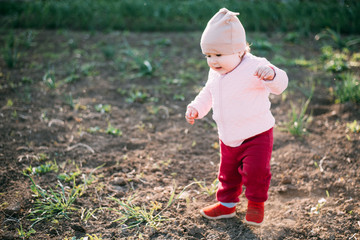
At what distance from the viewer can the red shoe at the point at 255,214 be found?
2039mm

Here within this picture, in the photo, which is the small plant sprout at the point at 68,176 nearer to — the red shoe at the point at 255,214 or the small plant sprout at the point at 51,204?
the small plant sprout at the point at 51,204

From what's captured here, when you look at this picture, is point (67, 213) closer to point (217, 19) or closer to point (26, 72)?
point (217, 19)

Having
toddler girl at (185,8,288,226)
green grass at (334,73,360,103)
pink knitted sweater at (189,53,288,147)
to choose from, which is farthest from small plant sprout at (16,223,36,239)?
green grass at (334,73,360,103)

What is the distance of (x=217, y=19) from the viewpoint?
69.9 inches

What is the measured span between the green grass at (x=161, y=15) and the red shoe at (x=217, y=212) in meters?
4.09

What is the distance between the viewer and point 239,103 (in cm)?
187

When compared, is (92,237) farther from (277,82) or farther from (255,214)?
(277,82)

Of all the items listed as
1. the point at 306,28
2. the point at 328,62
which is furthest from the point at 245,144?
the point at 306,28

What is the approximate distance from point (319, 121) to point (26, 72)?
347cm

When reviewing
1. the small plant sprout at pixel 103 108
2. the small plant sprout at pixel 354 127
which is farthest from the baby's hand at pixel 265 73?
the small plant sprout at pixel 103 108

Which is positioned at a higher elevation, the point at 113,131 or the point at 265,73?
the point at 265,73

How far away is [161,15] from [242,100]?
4.30 m

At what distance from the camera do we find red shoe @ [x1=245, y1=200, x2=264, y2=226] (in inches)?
80.3

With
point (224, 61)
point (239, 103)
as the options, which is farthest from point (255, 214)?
point (224, 61)
